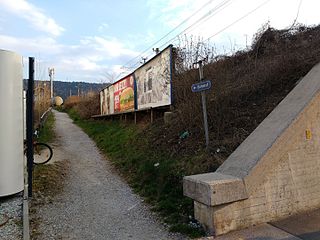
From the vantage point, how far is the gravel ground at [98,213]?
5.20m

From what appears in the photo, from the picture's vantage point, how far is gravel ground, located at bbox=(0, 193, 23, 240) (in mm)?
5203

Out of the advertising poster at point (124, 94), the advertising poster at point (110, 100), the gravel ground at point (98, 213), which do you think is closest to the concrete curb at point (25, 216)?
the gravel ground at point (98, 213)

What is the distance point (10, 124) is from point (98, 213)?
250 centimetres

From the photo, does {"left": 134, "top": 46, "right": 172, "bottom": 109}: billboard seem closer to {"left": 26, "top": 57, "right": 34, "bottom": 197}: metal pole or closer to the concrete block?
{"left": 26, "top": 57, "right": 34, "bottom": 197}: metal pole

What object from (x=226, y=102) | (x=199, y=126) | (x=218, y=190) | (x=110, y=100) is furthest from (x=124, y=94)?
(x=218, y=190)

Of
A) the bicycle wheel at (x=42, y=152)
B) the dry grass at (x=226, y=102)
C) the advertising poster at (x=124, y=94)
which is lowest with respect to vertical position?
the bicycle wheel at (x=42, y=152)

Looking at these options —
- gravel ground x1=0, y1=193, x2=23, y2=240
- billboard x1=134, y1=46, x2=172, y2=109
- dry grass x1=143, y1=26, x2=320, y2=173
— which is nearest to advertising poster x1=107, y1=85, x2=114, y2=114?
billboard x1=134, y1=46, x2=172, y2=109

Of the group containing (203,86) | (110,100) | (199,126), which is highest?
(110,100)

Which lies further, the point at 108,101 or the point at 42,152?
the point at 108,101

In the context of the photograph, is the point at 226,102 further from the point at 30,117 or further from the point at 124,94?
the point at 124,94

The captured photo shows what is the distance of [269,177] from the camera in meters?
5.04

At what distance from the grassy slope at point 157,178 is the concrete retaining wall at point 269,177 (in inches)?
18.6

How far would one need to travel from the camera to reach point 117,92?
19.1m

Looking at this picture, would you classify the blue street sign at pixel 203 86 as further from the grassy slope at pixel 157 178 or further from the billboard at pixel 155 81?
the billboard at pixel 155 81
